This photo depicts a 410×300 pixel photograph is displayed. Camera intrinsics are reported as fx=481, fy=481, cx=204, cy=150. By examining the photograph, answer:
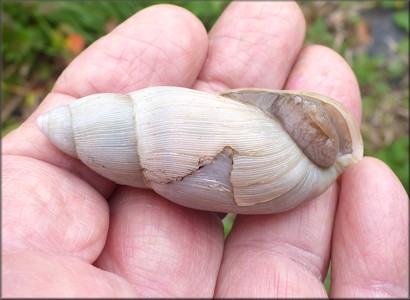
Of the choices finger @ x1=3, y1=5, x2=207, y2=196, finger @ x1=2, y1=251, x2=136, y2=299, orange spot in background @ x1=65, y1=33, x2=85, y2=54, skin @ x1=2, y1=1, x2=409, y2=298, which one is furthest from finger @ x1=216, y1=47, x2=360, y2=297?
orange spot in background @ x1=65, y1=33, x2=85, y2=54

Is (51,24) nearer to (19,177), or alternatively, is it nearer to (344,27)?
(19,177)

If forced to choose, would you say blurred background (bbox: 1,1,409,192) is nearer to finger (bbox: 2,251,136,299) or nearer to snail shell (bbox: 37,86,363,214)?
snail shell (bbox: 37,86,363,214)

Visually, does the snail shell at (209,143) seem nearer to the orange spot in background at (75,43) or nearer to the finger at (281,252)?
the finger at (281,252)

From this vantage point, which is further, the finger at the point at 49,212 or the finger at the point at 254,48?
the finger at the point at 254,48

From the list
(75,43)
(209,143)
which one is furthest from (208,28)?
(209,143)

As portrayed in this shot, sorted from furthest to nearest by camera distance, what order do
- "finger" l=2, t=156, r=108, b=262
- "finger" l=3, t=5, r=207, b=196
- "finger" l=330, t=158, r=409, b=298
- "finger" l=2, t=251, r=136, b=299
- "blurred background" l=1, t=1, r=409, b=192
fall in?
"blurred background" l=1, t=1, r=409, b=192
"finger" l=3, t=5, r=207, b=196
"finger" l=330, t=158, r=409, b=298
"finger" l=2, t=156, r=108, b=262
"finger" l=2, t=251, r=136, b=299

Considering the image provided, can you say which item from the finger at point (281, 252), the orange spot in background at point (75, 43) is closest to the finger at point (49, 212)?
the finger at point (281, 252)

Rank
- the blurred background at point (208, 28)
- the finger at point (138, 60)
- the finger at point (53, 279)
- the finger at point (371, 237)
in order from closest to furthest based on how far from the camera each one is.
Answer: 1. the finger at point (53, 279)
2. the finger at point (371, 237)
3. the finger at point (138, 60)
4. the blurred background at point (208, 28)
